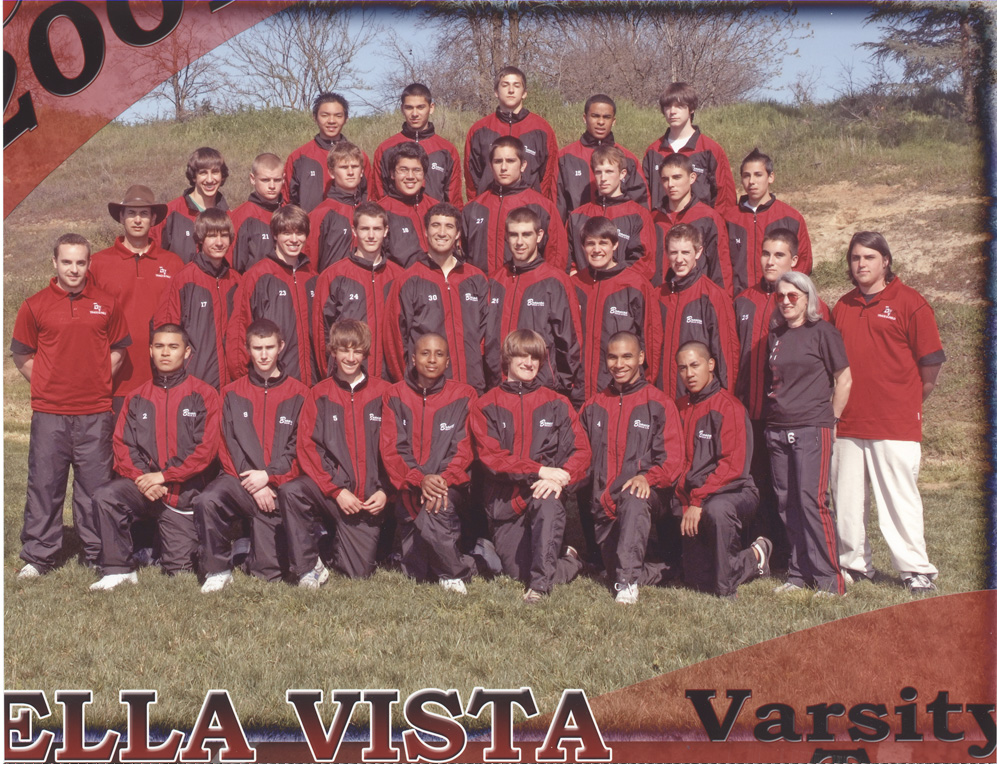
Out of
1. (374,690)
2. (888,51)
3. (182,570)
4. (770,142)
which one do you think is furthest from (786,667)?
(770,142)

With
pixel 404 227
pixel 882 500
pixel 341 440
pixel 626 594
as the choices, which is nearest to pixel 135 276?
pixel 404 227

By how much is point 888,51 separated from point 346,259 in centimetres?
608

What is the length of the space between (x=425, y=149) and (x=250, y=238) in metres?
1.63

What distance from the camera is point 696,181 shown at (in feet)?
25.7

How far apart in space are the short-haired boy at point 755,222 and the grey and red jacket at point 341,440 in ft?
9.50

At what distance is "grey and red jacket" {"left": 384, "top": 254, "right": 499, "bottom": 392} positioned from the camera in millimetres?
6902

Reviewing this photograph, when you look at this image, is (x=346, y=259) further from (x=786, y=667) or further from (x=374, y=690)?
(x=786, y=667)

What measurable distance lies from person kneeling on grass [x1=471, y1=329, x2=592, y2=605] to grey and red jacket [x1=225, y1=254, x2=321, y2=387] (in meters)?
1.54

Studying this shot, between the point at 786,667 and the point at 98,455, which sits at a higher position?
the point at 98,455

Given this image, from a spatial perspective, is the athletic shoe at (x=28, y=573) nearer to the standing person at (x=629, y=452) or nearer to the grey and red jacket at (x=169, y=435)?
the grey and red jacket at (x=169, y=435)

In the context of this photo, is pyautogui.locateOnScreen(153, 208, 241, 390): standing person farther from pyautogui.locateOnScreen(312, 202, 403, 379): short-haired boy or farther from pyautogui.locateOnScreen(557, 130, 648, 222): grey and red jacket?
pyautogui.locateOnScreen(557, 130, 648, 222): grey and red jacket

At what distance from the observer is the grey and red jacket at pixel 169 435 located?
6484 mm

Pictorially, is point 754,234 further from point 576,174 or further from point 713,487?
point 713,487

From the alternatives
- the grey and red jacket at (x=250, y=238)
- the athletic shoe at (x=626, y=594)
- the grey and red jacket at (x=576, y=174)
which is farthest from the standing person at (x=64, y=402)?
the grey and red jacket at (x=576, y=174)
